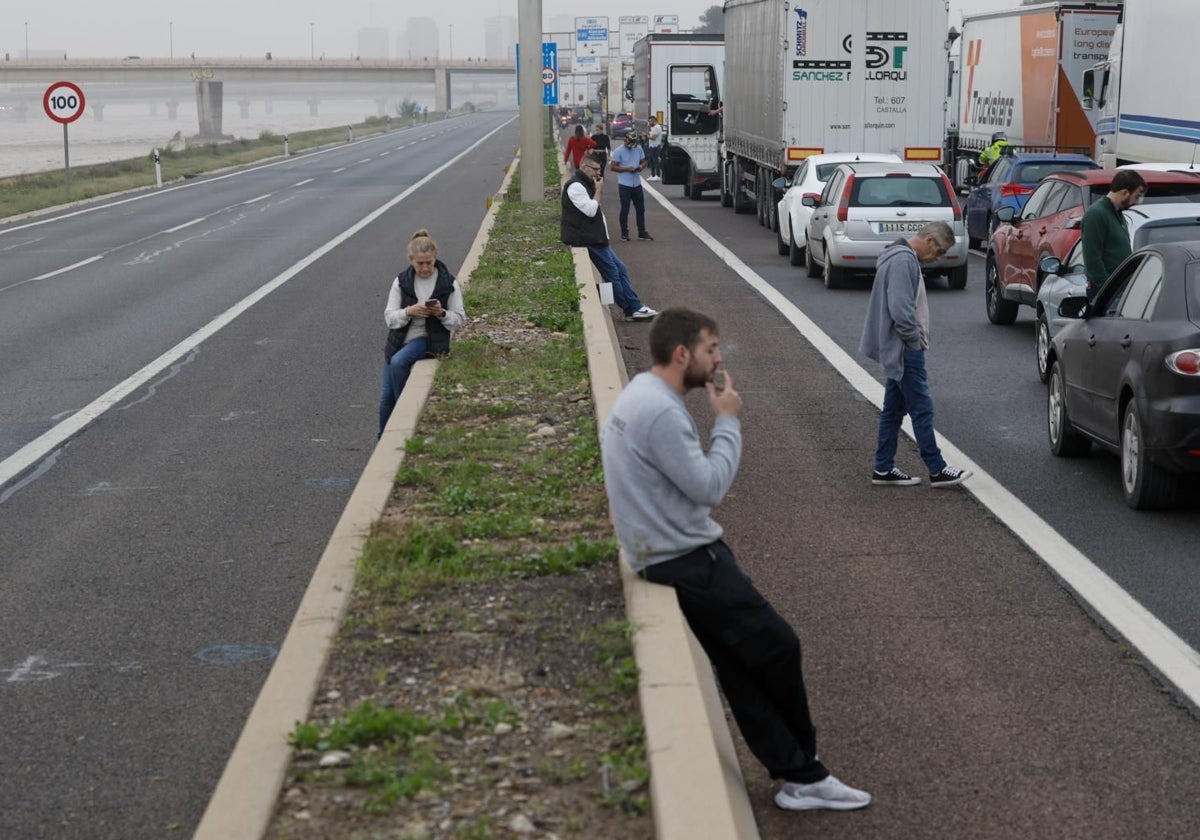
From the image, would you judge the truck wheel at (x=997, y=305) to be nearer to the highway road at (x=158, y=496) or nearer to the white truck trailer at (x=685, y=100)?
the highway road at (x=158, y=496)

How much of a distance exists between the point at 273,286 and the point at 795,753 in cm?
1814

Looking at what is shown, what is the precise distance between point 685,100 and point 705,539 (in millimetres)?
41616

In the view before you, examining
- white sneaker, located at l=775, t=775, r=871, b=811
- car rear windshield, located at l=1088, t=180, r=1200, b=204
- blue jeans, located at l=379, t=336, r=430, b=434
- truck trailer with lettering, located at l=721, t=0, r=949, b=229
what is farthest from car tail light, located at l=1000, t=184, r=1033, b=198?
white sneaker, located at l=775, t=775, r=871, b=811

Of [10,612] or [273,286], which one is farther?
[273,286]

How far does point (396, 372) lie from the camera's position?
451 inches

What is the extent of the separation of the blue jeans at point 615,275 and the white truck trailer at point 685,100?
2406 cm

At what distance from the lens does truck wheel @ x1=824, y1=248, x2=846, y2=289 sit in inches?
869

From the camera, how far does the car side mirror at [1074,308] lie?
36.4 ft

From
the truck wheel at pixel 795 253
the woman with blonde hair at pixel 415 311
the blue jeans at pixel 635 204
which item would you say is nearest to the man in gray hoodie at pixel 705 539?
the woman with blonde hair at pixel 415 311

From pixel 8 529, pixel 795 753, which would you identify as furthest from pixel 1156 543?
pixel 8 529

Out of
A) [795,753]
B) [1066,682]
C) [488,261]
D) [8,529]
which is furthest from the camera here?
[488,261]

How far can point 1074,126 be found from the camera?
36.2 metres

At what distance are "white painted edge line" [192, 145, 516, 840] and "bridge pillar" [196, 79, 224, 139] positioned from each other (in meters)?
134

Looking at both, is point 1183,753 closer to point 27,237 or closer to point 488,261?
point 488,261
